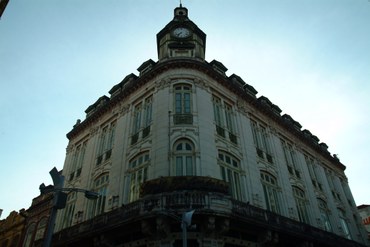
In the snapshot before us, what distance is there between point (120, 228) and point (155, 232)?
7.28 feet

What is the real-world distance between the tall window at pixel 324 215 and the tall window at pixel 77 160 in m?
21.0

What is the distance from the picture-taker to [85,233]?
17.1 metres

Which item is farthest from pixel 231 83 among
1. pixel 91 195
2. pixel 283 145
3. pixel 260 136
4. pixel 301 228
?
pixel 91 195

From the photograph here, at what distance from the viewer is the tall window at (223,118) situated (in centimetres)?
2091

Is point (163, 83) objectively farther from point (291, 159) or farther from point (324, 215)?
point (324, 215)

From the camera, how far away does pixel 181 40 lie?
79.6 feet

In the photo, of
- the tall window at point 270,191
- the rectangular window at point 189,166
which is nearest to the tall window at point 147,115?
the rectangular window at point 189,166

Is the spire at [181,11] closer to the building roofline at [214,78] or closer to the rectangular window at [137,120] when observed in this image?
the building roofline at [214,78]

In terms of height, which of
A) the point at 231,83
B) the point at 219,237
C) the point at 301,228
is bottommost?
the point at 219,237

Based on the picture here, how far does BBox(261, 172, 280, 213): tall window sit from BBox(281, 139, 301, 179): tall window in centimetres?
364

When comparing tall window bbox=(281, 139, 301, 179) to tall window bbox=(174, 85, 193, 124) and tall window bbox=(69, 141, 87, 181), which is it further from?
tall window bbox=(69, 141, 87, 181)

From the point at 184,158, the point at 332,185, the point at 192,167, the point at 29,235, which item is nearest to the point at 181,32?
the point at 184,158

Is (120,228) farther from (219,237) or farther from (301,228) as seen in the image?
(301,228)

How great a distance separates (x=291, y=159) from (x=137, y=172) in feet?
48.6
